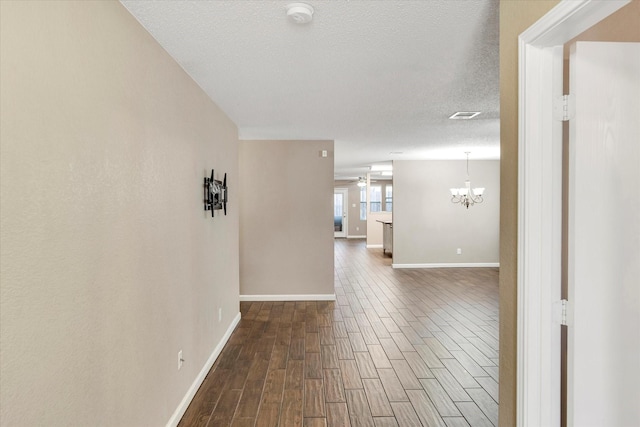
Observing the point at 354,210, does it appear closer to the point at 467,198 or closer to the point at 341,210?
the point at 341,210

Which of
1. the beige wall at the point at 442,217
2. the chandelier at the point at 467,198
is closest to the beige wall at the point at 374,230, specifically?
the beige wall at the point at 442,217

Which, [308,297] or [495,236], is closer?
[308,297]

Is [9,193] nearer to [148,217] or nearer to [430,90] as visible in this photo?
[148,217]

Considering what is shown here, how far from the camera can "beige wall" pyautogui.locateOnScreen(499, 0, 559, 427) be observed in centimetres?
139

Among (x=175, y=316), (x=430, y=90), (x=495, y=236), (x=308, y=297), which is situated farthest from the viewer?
(x=495, y=236)

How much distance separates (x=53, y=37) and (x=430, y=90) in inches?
102

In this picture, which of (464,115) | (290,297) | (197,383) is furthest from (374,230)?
(197,383)

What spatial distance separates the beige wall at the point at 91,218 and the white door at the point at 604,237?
5.86 feet

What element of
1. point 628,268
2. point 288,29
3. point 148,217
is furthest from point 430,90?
point 148,217

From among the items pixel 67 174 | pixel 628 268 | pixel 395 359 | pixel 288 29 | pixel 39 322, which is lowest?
pixel 395 359

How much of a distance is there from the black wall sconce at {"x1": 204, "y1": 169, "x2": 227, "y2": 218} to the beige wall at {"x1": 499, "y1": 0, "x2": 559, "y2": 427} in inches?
91.5

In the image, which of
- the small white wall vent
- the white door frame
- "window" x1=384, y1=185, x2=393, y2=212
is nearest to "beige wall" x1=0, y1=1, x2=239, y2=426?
the white door frame

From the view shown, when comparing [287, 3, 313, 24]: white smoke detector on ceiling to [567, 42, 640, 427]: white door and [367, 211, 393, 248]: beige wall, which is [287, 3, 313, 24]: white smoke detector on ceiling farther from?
[367, 211, 393, 248]: beige wall

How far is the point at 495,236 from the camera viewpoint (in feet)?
26.6
